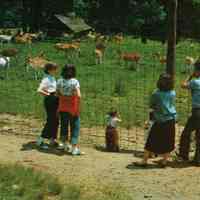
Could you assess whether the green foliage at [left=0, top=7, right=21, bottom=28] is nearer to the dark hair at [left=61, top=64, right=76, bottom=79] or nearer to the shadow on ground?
the shadow on ground

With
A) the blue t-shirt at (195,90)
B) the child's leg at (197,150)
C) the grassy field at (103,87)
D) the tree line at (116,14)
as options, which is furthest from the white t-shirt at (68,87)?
the tree line at (116,14)

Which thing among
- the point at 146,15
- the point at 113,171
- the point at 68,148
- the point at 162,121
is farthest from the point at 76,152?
the point at 146,15

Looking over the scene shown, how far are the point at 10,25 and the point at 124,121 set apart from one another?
26.6 m

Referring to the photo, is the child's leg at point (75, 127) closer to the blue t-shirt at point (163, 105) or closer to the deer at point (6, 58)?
the blue t-shirt at point (163, 105)

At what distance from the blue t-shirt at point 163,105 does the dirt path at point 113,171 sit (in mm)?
642

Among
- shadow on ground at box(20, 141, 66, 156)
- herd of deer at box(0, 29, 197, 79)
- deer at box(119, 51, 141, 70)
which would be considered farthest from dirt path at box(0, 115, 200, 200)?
deer at box(119, 51, 141, 70)

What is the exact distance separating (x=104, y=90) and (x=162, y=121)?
7.15 meters

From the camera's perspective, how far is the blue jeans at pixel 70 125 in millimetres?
8922

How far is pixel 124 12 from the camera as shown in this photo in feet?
114

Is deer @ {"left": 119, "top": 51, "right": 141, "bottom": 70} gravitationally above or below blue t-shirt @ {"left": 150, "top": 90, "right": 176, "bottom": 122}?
above

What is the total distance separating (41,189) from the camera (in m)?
6.77

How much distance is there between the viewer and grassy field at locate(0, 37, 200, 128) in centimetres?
1252

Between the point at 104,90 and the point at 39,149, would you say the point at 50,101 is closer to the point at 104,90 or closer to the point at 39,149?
the point at 39,149

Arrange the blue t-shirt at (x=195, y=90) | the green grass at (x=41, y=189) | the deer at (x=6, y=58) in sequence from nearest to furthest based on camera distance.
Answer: the green grass at (x=41, y=189), the blue t-shirt at (x=195, y=90), the deer at (x=6, y=58)
